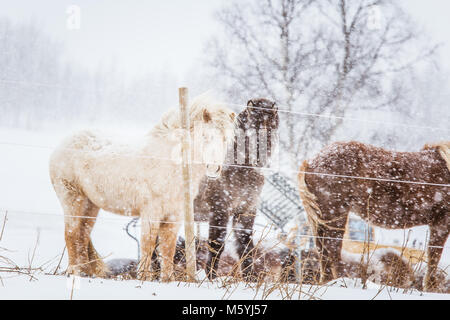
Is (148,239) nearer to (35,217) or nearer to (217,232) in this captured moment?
(217,232)

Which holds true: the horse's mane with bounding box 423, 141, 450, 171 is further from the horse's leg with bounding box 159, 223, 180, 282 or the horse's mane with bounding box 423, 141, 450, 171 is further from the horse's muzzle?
the horse's leg with bounding box 159, 223, 180, 282

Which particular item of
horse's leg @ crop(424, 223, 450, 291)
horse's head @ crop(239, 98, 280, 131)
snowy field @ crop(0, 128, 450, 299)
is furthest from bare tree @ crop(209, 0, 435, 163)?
snowy field @ crop(0, 128, 450, 299)

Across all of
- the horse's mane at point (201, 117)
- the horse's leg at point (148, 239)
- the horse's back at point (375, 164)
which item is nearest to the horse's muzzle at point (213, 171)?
the horse's mane at point (201, 117)

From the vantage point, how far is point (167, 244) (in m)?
1.21

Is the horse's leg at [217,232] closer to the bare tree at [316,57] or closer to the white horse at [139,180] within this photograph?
the white horse at [139,180]

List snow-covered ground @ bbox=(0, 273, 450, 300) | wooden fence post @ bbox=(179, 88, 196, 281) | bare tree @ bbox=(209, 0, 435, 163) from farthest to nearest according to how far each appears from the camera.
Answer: bare tree @ bbox=(209, 0, 435, 163)
wooden fence post @ bbox=(179, 88, 196, 281)
snow-covered ground @ bbox=(0, 273, 450, 300)

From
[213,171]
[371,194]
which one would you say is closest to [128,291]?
[213,171]

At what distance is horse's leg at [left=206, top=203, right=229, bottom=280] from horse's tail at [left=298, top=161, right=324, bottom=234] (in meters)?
0.28

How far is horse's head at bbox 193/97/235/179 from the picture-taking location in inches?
47.4

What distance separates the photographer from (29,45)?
52.0 inches

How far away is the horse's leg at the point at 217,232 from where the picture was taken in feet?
4.08

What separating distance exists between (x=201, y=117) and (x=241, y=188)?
0.87ft

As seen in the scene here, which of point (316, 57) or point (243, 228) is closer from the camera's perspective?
point (243, 228)
